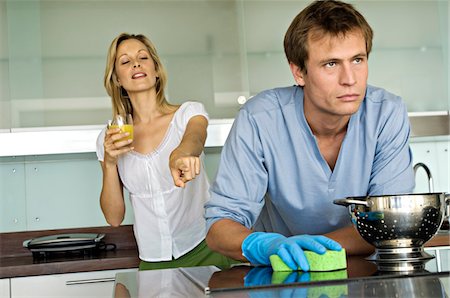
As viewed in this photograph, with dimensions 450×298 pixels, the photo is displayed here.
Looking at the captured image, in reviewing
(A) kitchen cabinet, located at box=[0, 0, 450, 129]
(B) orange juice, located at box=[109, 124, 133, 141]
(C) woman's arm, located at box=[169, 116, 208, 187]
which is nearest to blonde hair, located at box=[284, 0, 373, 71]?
(C) woman's arm, located at box=[169, 116, 208, 187]

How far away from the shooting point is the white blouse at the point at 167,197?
8.73ft

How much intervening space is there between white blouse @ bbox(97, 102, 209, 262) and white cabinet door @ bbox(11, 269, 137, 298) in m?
0.31

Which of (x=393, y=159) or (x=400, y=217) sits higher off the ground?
(x=393, y=159)

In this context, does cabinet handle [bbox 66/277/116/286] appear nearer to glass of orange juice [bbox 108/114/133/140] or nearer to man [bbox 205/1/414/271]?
glass of orange juice [bbox 108/114/133/140]

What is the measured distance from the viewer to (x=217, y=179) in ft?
6.33

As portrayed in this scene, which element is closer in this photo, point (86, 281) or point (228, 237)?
point (228, 237)

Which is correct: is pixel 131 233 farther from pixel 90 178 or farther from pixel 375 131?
pixel 375 131

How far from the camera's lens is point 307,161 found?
77.3 inches

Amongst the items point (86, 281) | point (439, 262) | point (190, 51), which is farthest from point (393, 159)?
point (190, 51)

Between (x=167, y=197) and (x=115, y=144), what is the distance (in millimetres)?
291

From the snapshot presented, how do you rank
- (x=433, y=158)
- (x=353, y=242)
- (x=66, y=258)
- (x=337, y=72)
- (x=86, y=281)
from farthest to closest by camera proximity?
(x=433, y=158), (x=66, y=258), (x=86, y=281), (x=337, y=72), (x=353, y=242)

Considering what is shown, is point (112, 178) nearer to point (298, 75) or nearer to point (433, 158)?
point (298, 75)

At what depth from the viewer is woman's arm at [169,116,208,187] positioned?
5.97 feet

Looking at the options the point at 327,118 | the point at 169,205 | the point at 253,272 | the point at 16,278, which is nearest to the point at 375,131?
the point at 327,118
